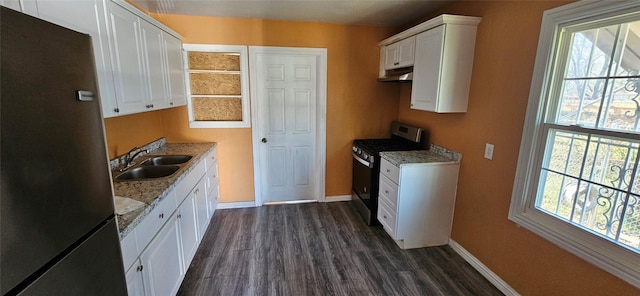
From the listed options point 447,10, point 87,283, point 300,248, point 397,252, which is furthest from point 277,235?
point 447,10

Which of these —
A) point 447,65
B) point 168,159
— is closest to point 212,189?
point 168,159

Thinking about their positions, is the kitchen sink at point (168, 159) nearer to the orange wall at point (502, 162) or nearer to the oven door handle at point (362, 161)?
the oven door handle at point (362, 161)

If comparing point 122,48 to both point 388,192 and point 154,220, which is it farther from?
point 388,192

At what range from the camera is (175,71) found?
2846mm

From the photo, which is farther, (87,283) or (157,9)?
(157,9)

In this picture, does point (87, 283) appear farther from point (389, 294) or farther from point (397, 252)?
point (397, 252)

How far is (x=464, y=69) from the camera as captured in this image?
2.33 metres

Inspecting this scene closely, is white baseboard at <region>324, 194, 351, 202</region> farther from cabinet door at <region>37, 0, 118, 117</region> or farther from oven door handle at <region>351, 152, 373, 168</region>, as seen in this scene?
cabinet door at <region>37, 0, 118, 117</region>

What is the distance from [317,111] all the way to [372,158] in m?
1.04

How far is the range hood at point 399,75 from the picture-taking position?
2.78 metres

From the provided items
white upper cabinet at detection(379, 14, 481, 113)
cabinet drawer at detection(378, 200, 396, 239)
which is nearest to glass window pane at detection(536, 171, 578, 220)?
white upper cabinet at detection(379, 14, 481, 113)

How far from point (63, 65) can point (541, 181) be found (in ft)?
8.38

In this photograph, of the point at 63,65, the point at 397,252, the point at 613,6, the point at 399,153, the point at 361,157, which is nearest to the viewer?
the point at 63,65

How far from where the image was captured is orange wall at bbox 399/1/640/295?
170cm
